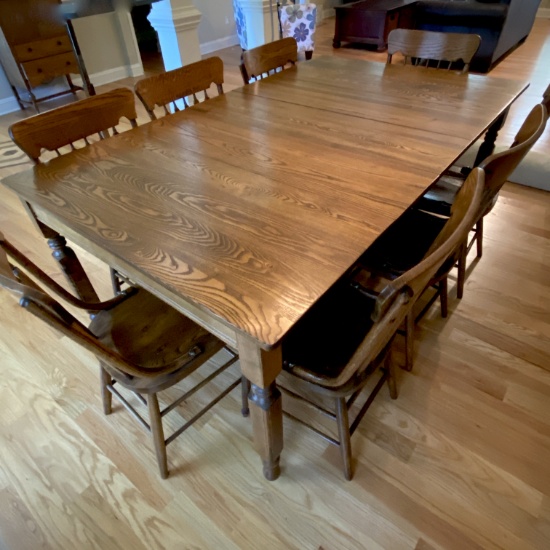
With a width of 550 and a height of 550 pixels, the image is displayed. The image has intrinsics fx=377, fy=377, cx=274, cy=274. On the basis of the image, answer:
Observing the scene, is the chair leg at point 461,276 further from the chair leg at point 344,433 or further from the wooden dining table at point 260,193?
the chair leg at point 344,433

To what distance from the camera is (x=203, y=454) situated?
1.31 m

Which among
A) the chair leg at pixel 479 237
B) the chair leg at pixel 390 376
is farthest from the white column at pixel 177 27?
the chair leg at pixel 390 376

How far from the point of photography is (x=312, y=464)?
4.14ft

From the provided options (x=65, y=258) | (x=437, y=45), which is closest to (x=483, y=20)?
(x=437, y=45)

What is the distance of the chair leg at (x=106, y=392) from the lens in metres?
1.31

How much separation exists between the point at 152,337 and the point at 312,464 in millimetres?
678

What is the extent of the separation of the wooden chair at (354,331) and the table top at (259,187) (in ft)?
0.44

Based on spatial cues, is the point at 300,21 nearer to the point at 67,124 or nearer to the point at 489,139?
the point at 489,139

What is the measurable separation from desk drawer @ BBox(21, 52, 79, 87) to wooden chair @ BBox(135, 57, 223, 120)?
289cm

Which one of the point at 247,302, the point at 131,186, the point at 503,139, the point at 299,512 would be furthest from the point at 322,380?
the point at 503,139

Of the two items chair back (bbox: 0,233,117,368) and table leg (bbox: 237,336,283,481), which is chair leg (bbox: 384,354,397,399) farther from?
chair back (bbox: 0,233,117,368)

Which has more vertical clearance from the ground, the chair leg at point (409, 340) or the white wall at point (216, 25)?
the white wall at point (216, 25)

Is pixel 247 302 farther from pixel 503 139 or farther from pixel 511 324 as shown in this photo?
pixel 503 139

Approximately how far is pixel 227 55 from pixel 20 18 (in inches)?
101
